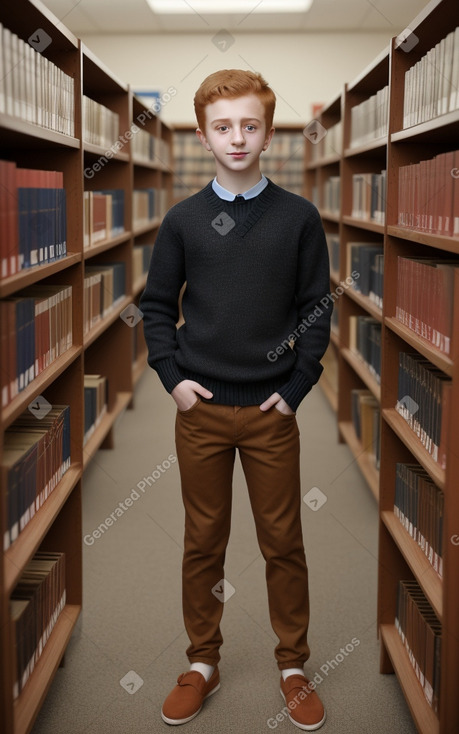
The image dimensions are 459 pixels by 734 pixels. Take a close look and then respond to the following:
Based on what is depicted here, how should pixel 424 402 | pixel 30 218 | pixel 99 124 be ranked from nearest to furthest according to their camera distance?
pixel 30 218
pixel 424 402
pixel 99 124

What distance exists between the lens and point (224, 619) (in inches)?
101

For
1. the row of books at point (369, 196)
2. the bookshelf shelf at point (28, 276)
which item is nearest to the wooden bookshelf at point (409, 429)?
the row of books at point (369, 196)

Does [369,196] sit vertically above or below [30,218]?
above

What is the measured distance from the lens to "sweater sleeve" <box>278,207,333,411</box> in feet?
6.18

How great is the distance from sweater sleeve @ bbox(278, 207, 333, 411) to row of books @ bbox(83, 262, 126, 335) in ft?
4.62

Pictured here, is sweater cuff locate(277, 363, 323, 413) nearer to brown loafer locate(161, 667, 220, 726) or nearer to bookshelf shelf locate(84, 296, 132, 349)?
brown loafer locate(161, 667, 220, 726)

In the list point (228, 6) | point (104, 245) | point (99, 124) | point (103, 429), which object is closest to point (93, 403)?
point (103, 429)

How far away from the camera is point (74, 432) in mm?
2471

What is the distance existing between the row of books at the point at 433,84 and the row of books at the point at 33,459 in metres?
1.30

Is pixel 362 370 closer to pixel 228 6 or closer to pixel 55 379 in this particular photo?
pixel 55 379

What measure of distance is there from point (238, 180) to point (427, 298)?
57 centimetres

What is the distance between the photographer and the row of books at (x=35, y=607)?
72.6 inches

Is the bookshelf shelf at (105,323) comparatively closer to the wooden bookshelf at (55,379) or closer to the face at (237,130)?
the wooden bookshelf at (55,379)

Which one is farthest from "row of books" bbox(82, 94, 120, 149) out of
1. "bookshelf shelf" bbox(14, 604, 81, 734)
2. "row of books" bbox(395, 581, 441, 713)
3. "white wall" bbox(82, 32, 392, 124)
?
"white wall" bbox(82, 32, 392, 124)
